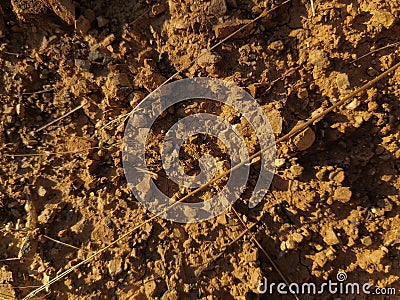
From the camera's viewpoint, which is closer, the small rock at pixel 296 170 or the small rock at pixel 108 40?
the small rock at pixel 296 170

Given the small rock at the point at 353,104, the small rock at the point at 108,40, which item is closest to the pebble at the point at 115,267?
Result: the small rock at the point at 108,40

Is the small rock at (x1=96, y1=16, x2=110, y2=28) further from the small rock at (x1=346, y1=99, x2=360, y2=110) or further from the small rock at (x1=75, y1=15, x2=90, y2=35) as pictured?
the small rock at (x1=346, y1=99, x2=360, y2=110)

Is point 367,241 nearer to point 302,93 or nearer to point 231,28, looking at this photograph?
point 302,93

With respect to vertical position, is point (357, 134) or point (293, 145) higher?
point (293, 145)

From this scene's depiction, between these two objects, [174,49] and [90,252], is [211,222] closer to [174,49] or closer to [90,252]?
[90,252]

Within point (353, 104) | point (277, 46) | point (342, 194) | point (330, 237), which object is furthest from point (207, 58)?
point (330, 237)

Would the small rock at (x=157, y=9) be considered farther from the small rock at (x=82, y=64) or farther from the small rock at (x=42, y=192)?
the small rock at (x=42, y=192)

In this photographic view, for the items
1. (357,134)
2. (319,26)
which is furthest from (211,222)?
(319,26)
